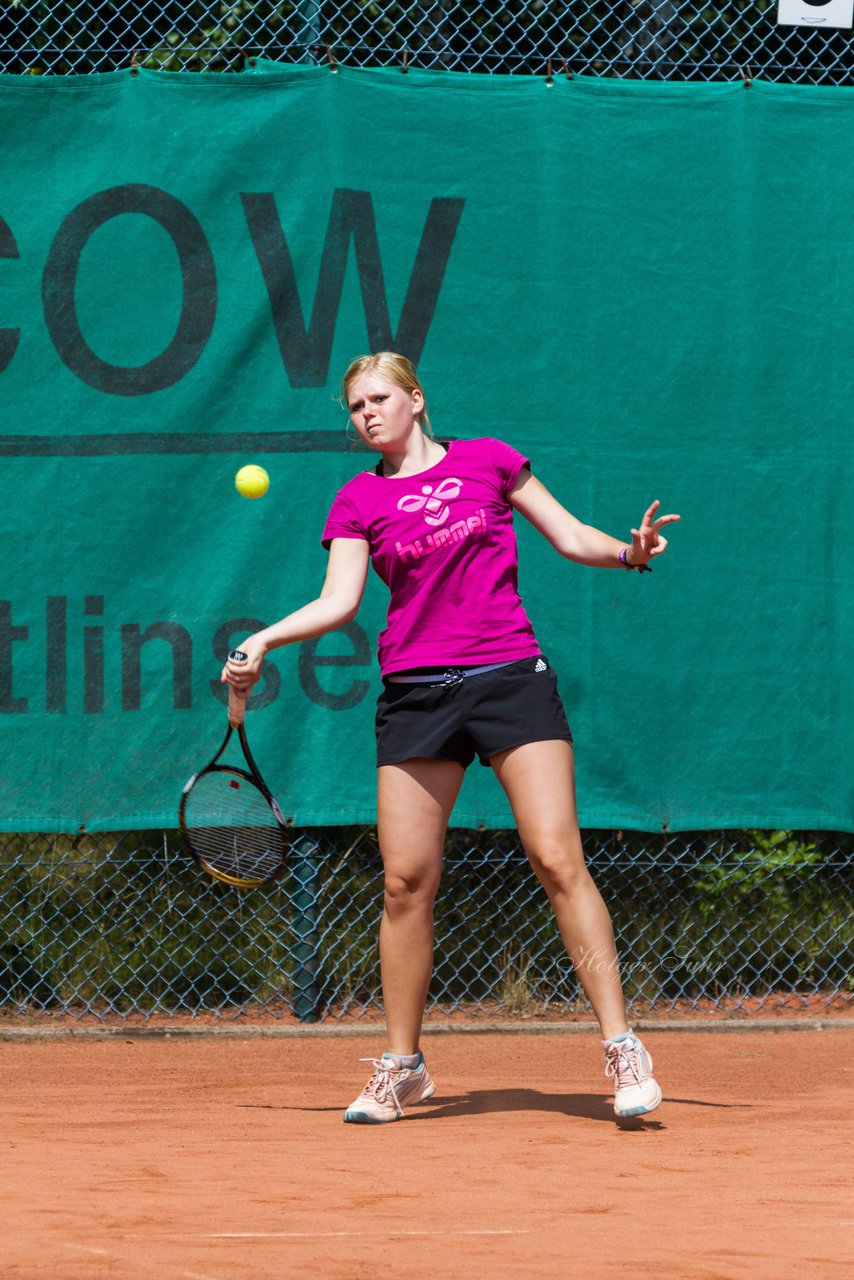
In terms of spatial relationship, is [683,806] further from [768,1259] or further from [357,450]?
[768,1259]

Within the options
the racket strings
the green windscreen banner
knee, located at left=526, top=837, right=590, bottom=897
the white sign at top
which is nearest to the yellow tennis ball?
the green windscreen banner

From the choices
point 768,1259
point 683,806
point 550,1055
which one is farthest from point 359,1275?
point 683,806

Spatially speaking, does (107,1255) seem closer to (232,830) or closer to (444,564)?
(232,830)

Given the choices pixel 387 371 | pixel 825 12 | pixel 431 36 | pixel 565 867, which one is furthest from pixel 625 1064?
pixel 825 12

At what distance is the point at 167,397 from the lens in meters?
4.65

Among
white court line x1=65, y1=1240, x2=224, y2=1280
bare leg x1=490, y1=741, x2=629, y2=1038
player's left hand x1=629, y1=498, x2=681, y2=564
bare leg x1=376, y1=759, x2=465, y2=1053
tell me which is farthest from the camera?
bare leg x1=376, y1=759, x2=465, y2=1053

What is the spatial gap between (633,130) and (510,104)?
15.2 inches

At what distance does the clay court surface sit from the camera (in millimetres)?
2475

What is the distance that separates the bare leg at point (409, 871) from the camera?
137 inches

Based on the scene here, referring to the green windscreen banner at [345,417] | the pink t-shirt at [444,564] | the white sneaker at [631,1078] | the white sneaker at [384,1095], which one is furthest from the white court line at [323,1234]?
the green windscreen banner at [345,417]

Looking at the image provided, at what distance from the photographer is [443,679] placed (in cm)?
346

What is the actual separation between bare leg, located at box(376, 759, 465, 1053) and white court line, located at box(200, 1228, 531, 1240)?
936mm

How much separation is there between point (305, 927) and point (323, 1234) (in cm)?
217

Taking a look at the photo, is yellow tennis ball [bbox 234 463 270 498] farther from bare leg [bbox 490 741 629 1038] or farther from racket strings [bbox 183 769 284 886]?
bare leg [bbox 490 741 629 1038]
